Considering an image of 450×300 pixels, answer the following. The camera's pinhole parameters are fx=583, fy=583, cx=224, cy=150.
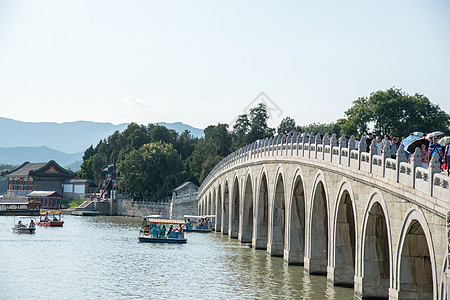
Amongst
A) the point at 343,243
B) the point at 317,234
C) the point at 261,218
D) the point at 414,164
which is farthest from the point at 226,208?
the point at 414,164

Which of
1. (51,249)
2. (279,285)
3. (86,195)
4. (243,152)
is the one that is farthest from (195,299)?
(86,195)

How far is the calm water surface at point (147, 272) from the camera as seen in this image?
88.0 feet

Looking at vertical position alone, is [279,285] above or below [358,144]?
below

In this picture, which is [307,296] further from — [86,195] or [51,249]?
[86,195]

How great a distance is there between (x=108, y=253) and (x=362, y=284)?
930 inches

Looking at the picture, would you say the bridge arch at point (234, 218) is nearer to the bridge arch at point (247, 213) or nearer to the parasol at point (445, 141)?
the bridge arch at point (247, 213)

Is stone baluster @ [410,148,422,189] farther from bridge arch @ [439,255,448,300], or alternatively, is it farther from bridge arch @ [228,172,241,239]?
bridge arch @ [228,172,241,239]

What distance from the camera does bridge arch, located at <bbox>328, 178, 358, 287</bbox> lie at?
2706 cm

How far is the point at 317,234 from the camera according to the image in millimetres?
30984

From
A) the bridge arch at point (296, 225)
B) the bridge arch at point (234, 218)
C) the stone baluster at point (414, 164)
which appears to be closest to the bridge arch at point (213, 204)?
the bridge arch at point (234, 218)

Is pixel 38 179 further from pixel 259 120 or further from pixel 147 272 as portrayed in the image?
pixel 147 272

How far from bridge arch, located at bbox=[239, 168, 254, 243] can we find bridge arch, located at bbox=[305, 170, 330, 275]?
18168 millimetres

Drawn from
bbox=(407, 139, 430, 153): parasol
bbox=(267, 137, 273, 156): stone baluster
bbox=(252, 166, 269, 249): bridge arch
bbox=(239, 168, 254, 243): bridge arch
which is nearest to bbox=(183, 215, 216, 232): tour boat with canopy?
bbox=(239, 168, 254, 243): bridge arch

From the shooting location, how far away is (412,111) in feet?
216
